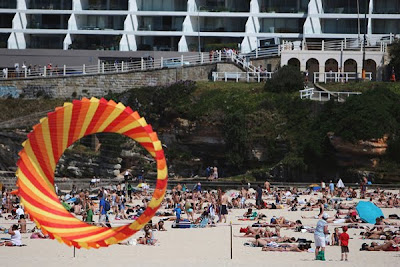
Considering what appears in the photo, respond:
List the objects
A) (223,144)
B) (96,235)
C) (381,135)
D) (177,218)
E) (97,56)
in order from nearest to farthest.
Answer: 1. (96,235)
2. (177,218)
3. (381,135)
4. (223,144)
5. (97,56)

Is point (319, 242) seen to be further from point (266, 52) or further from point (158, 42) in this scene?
point (158, 42)

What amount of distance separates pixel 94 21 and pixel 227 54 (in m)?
11.5

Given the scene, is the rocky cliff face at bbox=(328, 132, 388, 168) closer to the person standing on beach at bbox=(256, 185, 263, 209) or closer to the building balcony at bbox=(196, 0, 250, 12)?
the person standing on beach at bbox=(256, 185, 263, 209)

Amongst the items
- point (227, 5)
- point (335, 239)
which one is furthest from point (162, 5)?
A: point (335, 239)

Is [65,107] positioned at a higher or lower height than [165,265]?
higher

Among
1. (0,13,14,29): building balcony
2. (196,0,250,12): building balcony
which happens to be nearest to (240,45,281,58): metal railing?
(196,0,250,12): building balcony

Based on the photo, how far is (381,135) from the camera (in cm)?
4847

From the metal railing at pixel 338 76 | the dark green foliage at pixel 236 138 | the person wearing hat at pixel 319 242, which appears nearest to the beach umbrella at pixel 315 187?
the dark green foliage at pixel 236 138

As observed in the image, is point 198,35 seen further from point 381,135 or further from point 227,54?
point 381,135

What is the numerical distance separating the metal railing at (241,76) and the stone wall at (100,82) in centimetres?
80

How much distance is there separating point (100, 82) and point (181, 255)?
2816 cm

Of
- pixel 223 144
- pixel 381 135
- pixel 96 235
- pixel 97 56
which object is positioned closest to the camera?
pixel 96 235

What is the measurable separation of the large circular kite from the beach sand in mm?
2733

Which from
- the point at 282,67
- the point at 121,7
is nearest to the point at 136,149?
the point at 282,67
